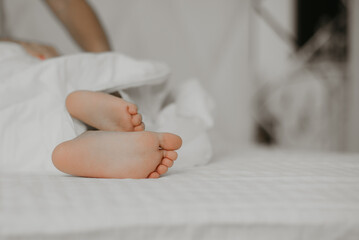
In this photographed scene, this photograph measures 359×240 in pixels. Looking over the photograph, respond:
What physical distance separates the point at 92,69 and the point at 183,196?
446 mm

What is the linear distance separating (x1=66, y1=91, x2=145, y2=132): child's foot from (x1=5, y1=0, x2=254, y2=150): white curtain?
1.00 meters

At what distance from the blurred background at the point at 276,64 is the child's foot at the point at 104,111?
1.05 meters

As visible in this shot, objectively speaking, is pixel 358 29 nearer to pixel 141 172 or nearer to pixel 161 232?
pixel 141 172

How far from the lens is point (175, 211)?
1.29 feet

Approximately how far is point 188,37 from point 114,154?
4.12ft

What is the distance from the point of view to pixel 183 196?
432mm

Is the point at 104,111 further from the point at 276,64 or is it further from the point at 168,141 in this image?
the point at 276,64

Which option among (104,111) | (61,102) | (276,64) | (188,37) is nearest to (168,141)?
(104,111)

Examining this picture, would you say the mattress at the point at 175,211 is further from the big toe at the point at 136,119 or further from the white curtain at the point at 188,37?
the white curtain at the point at 188,37

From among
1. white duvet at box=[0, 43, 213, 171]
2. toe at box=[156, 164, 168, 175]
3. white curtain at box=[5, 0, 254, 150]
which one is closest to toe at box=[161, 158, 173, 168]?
toe at box=[156, 164, 168, 175]

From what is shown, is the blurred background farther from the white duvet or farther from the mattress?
the mattress

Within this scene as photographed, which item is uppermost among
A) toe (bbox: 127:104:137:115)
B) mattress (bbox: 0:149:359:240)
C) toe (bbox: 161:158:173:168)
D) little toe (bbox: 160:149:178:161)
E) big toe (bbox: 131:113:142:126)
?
toe (bbox: 127:104:137:115)

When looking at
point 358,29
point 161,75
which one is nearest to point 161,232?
point 161,75

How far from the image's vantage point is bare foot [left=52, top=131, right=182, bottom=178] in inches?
20.7
